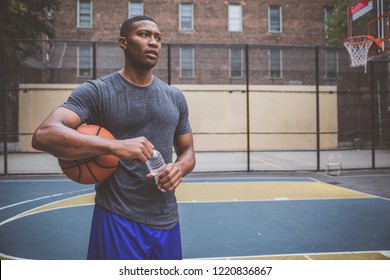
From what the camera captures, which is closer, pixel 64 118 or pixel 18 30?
pixel 64 118

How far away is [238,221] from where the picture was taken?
5.70m

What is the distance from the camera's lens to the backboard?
8.38m

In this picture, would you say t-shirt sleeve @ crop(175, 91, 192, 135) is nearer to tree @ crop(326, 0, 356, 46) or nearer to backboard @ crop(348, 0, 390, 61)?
backboard @ crop(348, 0, 390, 61)

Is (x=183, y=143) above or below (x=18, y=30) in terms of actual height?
below

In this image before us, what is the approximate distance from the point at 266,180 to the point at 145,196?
8.46 m

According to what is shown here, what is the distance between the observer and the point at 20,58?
45.2 feet

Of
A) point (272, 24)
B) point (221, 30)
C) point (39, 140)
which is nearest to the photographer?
point (39, 140)

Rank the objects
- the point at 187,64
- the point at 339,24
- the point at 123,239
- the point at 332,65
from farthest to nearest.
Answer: the point at 187,64 → the point at 339,24 → the point at 332,65 → the point at 123,239

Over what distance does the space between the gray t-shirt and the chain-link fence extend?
43.5 feet

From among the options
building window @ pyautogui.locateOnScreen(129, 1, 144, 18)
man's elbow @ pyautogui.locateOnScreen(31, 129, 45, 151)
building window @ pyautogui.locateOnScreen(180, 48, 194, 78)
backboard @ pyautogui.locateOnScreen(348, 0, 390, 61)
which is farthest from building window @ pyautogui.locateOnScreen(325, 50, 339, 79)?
man's elbow @ pyautogui.locateOnScreen(31, 129, 45, 151)

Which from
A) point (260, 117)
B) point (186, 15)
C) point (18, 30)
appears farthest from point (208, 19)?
point (18, 30)

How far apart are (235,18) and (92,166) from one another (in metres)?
22.2

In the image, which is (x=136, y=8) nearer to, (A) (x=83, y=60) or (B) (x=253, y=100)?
(B) (x=253, y=100)

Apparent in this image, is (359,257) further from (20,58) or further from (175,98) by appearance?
(20,58)
